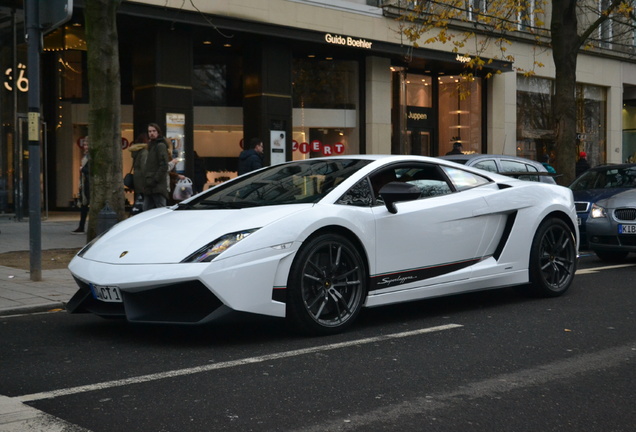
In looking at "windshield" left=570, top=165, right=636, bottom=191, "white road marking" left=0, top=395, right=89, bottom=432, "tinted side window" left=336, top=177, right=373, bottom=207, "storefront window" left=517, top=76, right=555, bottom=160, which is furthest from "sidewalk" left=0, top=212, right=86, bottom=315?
"storefront window" left=517, top=76, right=555, bottom=160

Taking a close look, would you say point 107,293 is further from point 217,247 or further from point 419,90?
point 419,90

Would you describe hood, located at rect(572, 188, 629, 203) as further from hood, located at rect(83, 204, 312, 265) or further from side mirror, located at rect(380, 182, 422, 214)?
hood, located at rect(83, 204, 312, 265)

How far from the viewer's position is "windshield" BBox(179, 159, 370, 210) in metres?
6.32

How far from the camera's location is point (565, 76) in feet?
60.3

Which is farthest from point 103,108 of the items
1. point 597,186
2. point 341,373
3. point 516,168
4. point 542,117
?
point 542,117

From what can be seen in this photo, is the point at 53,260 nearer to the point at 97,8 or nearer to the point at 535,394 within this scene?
the point at 97,8

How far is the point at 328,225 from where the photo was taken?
5.96m

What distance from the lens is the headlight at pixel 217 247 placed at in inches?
215

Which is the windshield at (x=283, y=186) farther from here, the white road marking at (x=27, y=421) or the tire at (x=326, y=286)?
the white road marking at (x=27, y=421)

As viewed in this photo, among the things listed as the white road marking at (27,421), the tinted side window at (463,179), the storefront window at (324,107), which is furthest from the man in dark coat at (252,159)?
the white road marking at (27,421)

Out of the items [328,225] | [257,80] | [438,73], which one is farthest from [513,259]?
[438,73]

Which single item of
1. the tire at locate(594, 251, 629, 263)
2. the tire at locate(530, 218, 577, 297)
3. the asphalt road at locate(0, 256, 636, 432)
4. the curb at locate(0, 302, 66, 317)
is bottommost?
the tire at locate(594, 251, 629, 263)

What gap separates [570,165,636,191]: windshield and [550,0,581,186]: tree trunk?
189 inches

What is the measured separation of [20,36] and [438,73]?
1289 centimetres
